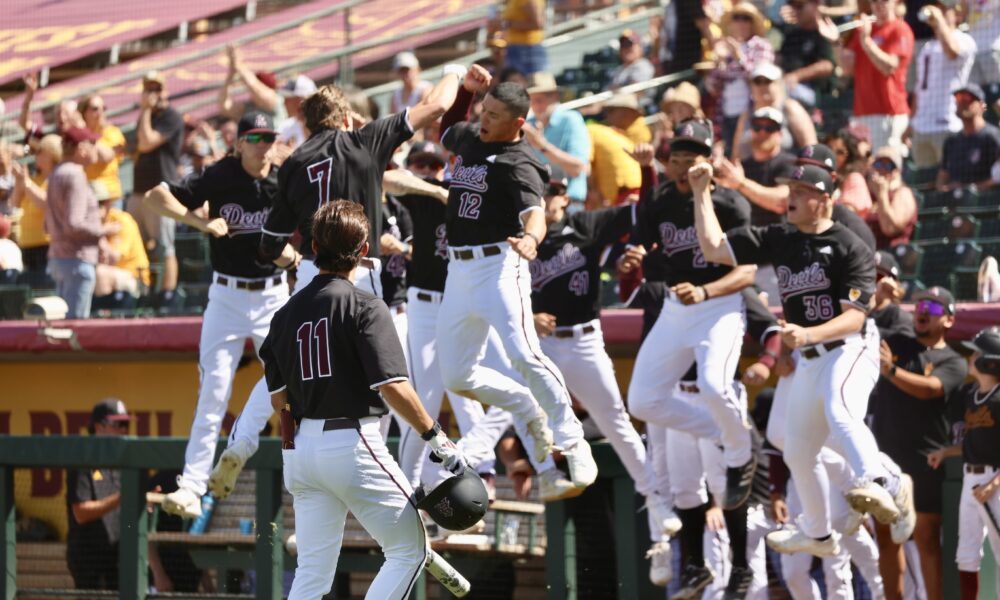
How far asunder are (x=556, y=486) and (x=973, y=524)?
2.04 m

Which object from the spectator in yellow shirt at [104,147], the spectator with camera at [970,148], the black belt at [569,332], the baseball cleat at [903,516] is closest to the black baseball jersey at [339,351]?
the black belt at [569,332]

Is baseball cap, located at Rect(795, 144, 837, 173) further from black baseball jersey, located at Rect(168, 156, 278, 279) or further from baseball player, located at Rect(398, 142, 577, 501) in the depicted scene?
black baseball jersey, located at Rect(168, 156, 278, 279)

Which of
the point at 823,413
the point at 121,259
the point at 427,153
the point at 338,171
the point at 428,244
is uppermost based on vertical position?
the point at 427,153

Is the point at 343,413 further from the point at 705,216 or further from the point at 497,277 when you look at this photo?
the point at 705,216

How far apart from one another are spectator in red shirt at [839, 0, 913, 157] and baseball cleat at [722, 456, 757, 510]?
4450 mm

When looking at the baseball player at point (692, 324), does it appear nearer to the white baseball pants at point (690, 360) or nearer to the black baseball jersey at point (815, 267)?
the white baseball pants at point (690, 360)

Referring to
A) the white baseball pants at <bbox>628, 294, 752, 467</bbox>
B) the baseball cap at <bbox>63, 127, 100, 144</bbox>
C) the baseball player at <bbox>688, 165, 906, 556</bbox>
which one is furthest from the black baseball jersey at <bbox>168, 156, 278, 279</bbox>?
the baseball cap at <bbox>63, 127, 100, 144</bbox>

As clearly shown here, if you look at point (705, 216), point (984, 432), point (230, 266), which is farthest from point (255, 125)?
point (984, 432)

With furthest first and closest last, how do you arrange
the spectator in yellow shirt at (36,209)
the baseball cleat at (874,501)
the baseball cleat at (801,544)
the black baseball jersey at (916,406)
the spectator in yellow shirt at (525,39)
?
the spectator in yellow shirt at (525,39), the spectator in yellow shirt at (36,209), the black baseball jersey at (916,406), the baseball cleat at (801,544), the baseball cleat at (874,501)

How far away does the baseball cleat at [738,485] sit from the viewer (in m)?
7.50

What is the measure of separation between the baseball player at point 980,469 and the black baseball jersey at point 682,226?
4.35 feet

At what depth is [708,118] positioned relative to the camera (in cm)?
1166

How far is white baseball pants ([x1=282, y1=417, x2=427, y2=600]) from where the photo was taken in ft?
19.3

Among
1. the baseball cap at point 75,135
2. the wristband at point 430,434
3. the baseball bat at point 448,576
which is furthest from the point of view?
the baseball cap at point 75,135
